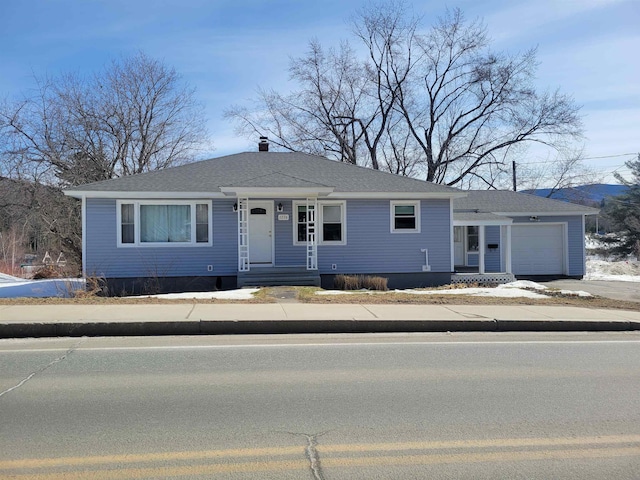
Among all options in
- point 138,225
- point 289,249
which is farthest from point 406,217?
point 138,225

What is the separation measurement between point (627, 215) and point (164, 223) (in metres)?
38.4

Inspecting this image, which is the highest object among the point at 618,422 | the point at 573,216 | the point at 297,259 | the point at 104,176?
the point at 104,176

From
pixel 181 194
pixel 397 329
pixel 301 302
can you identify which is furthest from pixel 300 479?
pixel 181 194

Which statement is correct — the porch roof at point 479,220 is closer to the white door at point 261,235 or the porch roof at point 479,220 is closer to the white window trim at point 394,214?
the white window trim at point 394,214

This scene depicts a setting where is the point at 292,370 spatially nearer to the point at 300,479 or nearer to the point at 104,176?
the point at 300,479

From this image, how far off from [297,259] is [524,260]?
438 inches

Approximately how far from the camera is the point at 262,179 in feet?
59.1

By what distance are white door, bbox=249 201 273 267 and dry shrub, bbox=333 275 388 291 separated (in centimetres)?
248

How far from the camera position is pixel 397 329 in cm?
998

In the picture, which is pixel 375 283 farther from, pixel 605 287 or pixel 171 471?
pixel 171 471

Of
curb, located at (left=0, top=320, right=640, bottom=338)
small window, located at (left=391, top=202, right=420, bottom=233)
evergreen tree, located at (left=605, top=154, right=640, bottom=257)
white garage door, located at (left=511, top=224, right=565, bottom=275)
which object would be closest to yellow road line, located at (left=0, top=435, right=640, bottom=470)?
curb, located at (left=0, top=320, right=640, bottom=338)

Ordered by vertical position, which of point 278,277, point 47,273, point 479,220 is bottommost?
point 47,273

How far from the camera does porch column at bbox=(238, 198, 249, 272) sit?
17.6 meters

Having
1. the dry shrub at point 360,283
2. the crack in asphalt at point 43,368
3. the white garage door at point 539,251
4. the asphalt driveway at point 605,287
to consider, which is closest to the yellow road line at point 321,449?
the crack in asphalt at point 43,368
